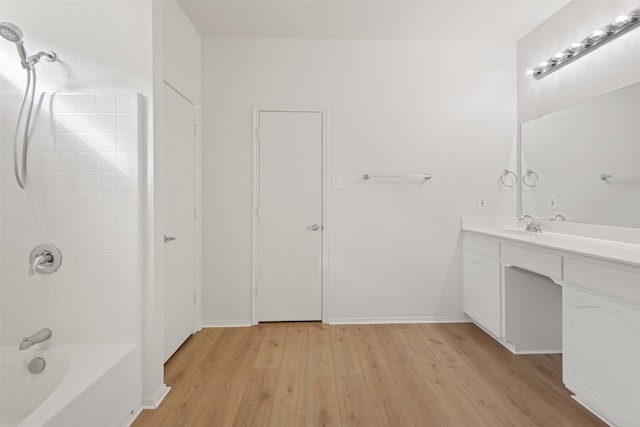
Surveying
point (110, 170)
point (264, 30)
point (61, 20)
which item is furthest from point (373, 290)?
point (61, 20)

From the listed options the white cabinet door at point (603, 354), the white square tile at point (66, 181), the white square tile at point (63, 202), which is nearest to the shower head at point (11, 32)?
the white square tile at point (66, 181)

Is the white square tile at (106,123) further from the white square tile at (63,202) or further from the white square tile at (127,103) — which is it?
the white square tile at (63,202)

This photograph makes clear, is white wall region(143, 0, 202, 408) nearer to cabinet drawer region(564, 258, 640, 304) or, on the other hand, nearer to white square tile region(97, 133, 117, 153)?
white square tile region(97, 133, 117, 153)

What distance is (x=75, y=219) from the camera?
1.70m

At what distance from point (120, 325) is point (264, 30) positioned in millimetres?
2477

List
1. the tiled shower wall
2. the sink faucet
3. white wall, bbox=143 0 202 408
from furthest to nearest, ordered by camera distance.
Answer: the sink faucet → white wall, bbox=143 0 202 408 → the tiled shower wall

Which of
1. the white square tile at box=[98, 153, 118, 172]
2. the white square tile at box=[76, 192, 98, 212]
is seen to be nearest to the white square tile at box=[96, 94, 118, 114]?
the white square tile at box=[98, 153, 118, 172]

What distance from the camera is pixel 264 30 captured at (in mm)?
2795

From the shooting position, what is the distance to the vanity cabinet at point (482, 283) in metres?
Result: 2.48

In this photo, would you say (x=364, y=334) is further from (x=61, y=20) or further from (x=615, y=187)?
(x=61, y=20)

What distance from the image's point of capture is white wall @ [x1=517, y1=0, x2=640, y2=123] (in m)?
2.06

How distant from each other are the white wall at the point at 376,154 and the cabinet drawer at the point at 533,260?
2.36 ft

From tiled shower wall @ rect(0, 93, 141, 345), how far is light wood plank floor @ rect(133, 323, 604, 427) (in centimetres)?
62

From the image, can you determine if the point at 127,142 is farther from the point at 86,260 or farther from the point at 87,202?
the point at 86,260
